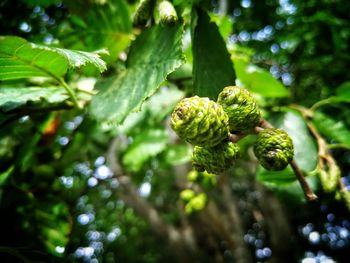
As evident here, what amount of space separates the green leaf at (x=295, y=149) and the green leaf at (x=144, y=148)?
125 centimetres

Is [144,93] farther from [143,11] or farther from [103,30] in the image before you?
[103,30]

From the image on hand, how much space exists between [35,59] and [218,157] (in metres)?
0.70

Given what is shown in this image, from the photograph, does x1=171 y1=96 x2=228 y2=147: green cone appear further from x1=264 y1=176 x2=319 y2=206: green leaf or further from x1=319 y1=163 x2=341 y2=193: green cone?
x1=264 y1=176 x2=319 y2=206: green leaf

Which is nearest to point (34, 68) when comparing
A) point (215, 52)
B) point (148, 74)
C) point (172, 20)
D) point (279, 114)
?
point (148, 74)

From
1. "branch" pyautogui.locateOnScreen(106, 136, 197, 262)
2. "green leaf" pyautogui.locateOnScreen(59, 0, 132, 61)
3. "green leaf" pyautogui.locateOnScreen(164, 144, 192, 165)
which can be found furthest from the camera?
"branch" pyautogui.locateOnScreen(106, 136, 197, 262)

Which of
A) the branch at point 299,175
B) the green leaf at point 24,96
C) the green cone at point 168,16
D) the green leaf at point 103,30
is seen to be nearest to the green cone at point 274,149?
the branch at point 299,175

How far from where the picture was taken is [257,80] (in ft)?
6.13

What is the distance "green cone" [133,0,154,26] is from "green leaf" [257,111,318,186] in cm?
86

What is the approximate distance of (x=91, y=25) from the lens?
1.60 meters

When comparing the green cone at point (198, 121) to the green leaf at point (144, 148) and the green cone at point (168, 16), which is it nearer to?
the green cone at point (168, 16)

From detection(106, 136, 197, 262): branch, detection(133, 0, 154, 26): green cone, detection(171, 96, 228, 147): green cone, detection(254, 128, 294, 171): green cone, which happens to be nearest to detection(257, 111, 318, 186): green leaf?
detection(254, 128, 294, 171): green cone

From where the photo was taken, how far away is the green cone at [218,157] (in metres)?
0.90

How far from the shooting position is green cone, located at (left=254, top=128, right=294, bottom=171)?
91 centimetres

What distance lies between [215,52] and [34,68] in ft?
2.13
